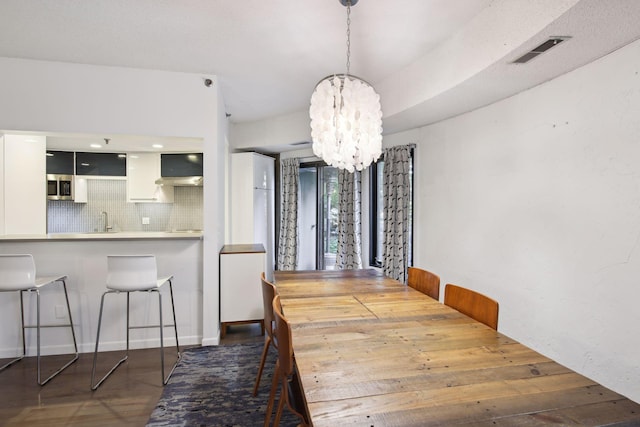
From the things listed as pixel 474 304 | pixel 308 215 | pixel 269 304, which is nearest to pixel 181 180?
pixel 308 215

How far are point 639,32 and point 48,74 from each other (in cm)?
412

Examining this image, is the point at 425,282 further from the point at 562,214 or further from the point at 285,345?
the point at 285,345

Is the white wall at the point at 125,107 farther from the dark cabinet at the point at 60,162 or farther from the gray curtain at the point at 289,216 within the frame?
the dark cabinet at the point at 60,162

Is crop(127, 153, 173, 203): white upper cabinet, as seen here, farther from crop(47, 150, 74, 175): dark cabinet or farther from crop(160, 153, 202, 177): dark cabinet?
crop(47, 150, 74, 175): dark cabinet

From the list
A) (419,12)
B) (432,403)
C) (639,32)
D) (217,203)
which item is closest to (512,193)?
(639,32)

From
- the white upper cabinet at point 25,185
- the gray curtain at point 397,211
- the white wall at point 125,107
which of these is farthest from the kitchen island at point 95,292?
the gray curtain at point 397,211

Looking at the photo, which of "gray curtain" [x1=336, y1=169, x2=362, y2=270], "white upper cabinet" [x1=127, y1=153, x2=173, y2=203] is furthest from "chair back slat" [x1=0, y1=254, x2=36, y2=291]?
"gray curtain" [x1=336, y1=169, x2=362, y2=270]

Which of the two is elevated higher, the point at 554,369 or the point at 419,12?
the point at 419,12

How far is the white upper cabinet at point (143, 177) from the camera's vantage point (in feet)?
16.6

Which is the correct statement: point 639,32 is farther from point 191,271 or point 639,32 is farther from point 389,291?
point 191,271

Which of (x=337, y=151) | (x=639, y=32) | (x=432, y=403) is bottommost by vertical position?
(x=432, y=403)

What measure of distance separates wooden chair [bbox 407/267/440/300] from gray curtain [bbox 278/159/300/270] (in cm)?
271

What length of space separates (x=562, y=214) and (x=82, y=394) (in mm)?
3553

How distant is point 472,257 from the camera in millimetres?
3043
